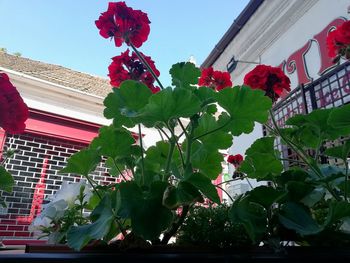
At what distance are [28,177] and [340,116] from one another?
140 inches

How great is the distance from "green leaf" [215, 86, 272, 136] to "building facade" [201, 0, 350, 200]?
1287 mm

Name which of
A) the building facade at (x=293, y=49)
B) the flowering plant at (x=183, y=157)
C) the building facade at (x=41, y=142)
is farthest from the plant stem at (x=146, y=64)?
the building facade at (x=41, y=142)

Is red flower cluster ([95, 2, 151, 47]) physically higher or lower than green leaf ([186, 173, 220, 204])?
higher

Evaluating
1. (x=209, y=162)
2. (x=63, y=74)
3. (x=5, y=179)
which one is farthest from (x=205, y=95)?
(x=63, y=74)

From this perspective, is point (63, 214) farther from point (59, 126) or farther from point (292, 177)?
point (59, 126)

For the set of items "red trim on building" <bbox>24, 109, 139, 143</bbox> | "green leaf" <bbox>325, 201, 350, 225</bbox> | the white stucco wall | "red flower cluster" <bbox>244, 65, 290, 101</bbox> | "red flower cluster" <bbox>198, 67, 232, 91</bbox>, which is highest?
the white stucco wall

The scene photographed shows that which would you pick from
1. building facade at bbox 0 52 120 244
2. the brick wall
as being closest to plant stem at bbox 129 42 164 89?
building facade at bbox 0 52 120 244

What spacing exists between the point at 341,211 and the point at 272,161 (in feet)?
0.60

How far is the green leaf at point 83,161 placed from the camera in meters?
0.68

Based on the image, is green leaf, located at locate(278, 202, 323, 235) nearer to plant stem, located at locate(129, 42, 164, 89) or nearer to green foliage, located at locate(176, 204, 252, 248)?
green foliage, located at locate(176, 204, 252, 248)

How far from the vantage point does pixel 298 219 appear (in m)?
0.58

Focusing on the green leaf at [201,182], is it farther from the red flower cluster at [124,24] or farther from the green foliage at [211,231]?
the red flower cluster at [124,24]

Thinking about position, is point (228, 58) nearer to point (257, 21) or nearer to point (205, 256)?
point (257, 21)

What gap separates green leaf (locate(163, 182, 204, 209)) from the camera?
54cm
